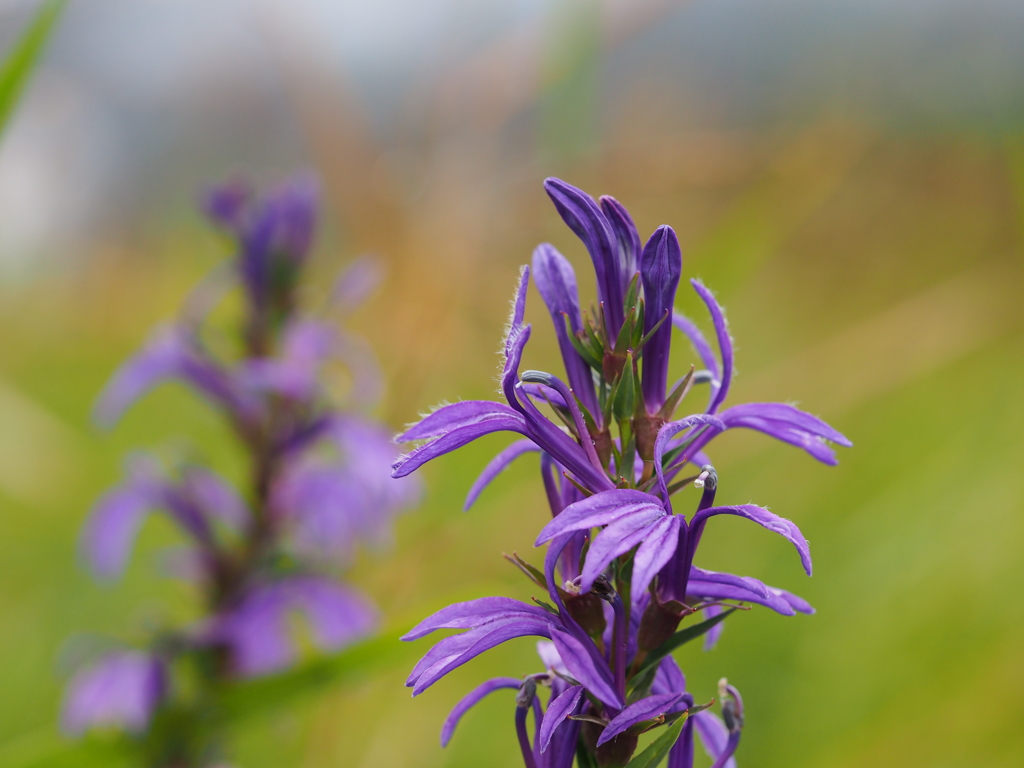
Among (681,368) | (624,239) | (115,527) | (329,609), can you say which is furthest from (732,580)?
(681,368)

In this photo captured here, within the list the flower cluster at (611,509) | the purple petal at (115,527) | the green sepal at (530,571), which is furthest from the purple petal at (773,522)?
the purple petal at (115,527)

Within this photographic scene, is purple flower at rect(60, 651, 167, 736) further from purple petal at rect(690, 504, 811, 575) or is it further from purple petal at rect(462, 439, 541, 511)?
purple petal at rect(690, 504, 811, 575)

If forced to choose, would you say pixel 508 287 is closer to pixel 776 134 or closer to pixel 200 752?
pixel 776 134

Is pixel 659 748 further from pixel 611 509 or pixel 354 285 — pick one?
pixel 354 285

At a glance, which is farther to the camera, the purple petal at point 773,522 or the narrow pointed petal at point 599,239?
the narrow pointed petal at point 599,239

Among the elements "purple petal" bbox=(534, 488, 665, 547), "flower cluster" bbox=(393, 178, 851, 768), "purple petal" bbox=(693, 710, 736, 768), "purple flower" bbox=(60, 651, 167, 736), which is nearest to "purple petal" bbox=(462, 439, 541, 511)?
"flower cluster" bbox=(393, 178, 851, 768)

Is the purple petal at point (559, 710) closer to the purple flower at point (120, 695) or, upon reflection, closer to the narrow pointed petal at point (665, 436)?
the narrow pointed petal at point (665, 436)
